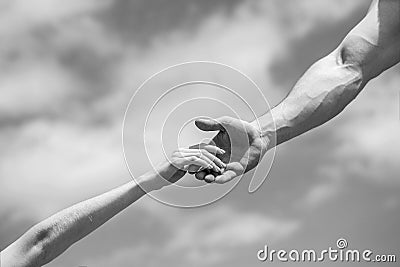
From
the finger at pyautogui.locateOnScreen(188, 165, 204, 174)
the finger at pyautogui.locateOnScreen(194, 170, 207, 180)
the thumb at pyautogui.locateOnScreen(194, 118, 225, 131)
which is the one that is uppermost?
the thumb at pyautogui.locateOnScreen(194, 118, 225, 131)

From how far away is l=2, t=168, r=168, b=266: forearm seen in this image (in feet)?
14.9

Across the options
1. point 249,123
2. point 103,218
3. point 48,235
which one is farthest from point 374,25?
point 48,235

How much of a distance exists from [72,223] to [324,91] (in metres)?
2.10

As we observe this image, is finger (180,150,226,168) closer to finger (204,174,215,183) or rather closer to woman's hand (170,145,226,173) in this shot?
woman's hand (170,145,226,173)

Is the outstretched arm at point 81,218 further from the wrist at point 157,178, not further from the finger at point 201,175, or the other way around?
the finger at point 201,175

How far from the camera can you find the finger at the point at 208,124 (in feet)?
16.0

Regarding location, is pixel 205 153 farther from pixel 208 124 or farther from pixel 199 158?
pixel 208 124

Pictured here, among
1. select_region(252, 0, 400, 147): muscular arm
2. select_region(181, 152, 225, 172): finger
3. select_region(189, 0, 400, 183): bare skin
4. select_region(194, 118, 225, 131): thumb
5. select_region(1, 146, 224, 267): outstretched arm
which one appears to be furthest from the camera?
select_region(252, 0, 400, 147): muscular arm

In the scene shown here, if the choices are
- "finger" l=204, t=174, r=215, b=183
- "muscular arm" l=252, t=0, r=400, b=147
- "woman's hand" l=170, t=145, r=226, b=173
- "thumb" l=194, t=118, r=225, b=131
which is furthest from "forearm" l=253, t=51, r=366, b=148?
"finger" l=204, t=174, r=215, b=183

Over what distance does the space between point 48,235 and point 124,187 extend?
59cm

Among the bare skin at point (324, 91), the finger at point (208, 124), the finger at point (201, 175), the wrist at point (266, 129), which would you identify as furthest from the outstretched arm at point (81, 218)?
the wrist at point (266, 129)

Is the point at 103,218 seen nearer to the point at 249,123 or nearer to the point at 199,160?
the point at 199,160

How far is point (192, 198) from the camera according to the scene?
4.96 m

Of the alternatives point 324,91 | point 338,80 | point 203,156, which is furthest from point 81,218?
point 338,80
